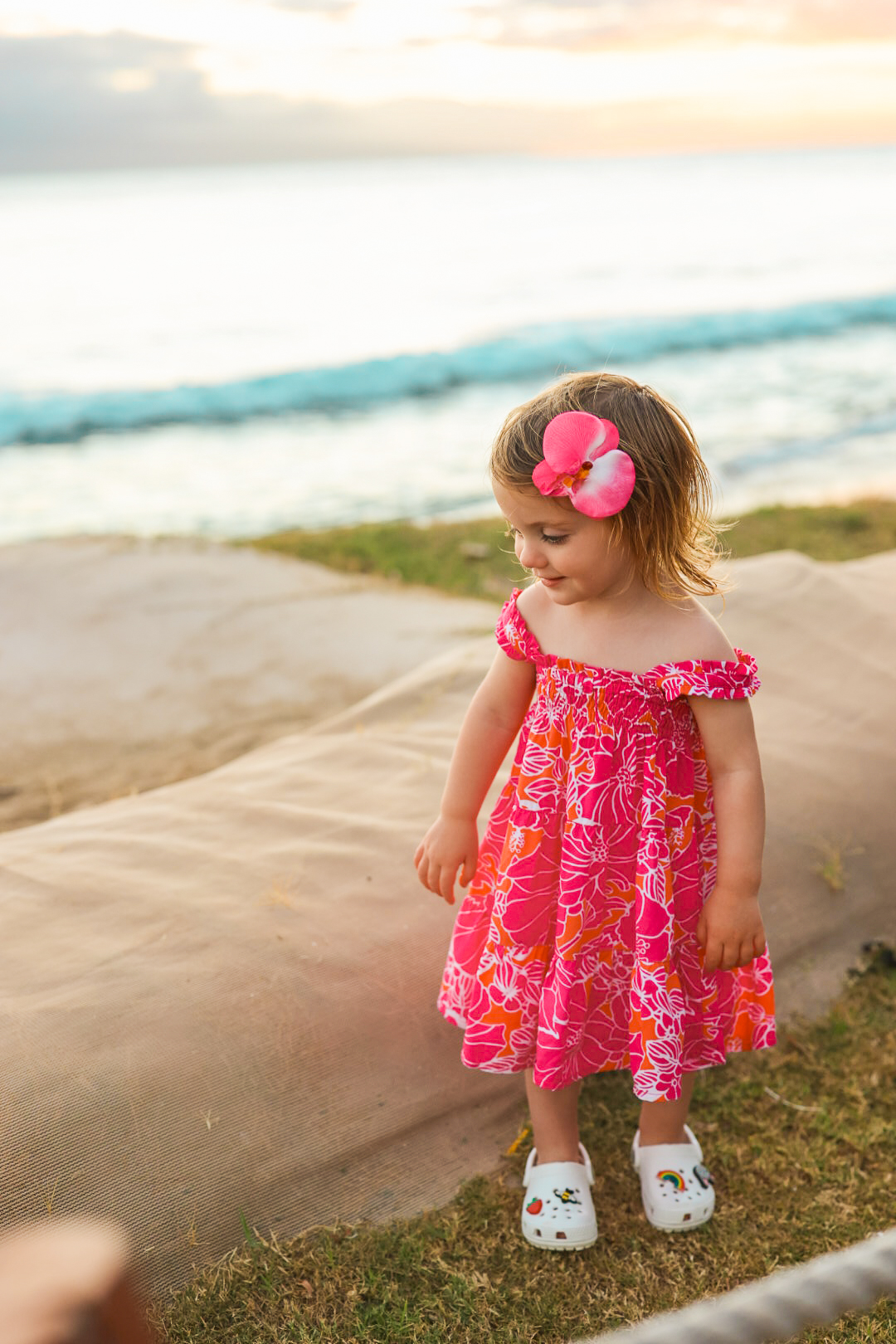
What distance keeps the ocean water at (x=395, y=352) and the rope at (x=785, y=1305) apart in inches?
45.1

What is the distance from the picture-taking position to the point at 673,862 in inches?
69.8

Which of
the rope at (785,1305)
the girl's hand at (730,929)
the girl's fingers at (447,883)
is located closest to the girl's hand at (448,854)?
the girl's fingers at (447,883)

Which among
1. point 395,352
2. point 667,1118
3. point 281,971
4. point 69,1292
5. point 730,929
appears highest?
point 395,352

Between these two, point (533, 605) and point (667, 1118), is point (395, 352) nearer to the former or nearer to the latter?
point (533, 605)

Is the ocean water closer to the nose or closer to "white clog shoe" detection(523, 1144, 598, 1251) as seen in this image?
the nose

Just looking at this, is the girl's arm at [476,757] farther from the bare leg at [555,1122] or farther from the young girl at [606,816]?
the bare leg at [555,1122]

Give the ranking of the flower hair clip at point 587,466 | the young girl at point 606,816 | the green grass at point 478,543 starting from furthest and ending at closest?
the green grass at point 478,543 → the young girl at point 606,816 → the flower hair clip at point 587,466

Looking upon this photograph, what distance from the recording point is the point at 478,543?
608cm

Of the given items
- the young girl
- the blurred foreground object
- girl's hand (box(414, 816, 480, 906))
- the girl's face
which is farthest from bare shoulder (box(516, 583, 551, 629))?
the blurred foreground object

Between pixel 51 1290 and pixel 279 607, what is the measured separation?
432cm

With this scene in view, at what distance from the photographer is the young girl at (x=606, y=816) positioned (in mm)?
1644

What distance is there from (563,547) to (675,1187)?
1056mm

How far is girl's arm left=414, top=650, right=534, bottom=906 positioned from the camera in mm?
1885

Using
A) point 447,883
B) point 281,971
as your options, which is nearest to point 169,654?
point 281,971
